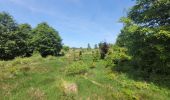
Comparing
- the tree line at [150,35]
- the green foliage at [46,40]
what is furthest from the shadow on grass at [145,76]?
the green foliage at [46,40]

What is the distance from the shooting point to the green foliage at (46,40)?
63906mm

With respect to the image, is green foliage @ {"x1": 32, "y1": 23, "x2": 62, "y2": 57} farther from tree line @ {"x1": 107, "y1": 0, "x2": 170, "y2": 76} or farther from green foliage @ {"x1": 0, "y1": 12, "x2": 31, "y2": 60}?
tree line @ {"x1": 107, "y1": 0, "x2": 170, "y2": 76}

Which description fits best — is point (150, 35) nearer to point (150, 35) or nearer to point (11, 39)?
point (150, 35)

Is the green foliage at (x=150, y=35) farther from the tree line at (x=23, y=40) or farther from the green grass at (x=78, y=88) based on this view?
the tree line at (x=23, y=40)

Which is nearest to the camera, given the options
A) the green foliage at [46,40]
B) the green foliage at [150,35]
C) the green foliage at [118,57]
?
the green foliage at [150,35]

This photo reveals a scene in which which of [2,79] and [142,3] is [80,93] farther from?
[142,3]

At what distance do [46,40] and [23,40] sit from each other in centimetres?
563

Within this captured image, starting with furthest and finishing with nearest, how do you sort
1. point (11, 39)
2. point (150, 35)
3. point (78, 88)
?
1. point (11, 39)
2. point (150, 35)
3. point (78, 88)

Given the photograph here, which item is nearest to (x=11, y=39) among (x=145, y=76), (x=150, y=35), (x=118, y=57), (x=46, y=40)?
(x=46, y=40)

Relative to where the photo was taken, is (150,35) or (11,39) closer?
(150,35)

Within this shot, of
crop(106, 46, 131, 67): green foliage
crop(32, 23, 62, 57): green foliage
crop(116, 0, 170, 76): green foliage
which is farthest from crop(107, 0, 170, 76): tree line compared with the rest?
crop(32, 23, 62, 57): green foliage

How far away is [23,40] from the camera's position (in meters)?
63.8

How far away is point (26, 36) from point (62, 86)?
157ft

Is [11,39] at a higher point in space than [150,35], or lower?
higher
